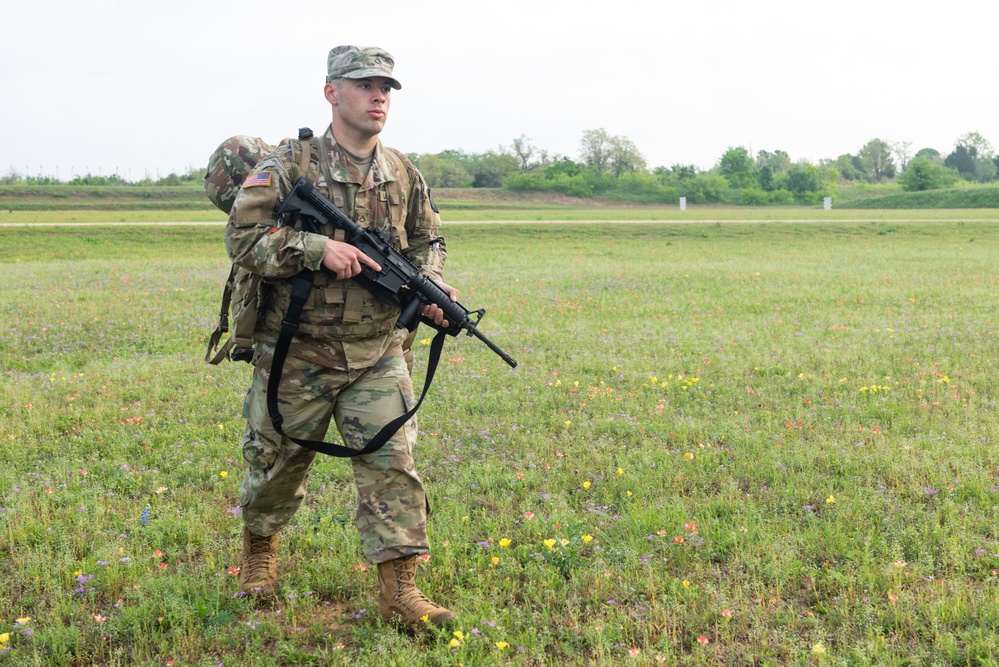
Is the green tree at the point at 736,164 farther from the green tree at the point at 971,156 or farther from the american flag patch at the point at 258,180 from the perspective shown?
the american flag patch at the point at 258,180

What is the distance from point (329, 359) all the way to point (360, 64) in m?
1.44

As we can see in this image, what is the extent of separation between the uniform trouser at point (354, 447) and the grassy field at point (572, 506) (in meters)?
0.45

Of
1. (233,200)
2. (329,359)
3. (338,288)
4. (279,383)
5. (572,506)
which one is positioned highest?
(233,200)

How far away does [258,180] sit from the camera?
3.90 metres

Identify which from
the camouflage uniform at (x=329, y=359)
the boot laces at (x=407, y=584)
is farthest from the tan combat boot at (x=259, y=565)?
the boot laces at (x=407, y=584)

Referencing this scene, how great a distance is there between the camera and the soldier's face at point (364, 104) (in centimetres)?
397

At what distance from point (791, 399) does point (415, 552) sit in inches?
198

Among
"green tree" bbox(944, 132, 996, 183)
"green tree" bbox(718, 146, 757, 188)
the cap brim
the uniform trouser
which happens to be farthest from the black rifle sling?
"green tree" bbox(944, 132, 996, 183)

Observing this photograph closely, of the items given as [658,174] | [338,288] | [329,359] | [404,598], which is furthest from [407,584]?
[658,174]

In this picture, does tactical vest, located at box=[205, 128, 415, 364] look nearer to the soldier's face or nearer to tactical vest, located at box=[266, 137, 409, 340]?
tactical vest, located at box=[266, 137, 409, 340]

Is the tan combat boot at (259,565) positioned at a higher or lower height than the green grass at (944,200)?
lower

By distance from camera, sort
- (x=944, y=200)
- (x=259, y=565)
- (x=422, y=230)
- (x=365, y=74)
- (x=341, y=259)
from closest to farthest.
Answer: (x=341, y=259), (x=365, y=74), (x=259, y=565), (x=422, y=230), (x=944, y=200)

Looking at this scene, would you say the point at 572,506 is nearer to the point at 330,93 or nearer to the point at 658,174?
the point at 330,93

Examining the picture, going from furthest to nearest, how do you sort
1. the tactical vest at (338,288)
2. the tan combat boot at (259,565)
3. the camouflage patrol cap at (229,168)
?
the tan combat boot at (259,565)
the camouflage patrol cap at (229,168)
the tactical vest at (338,288)
